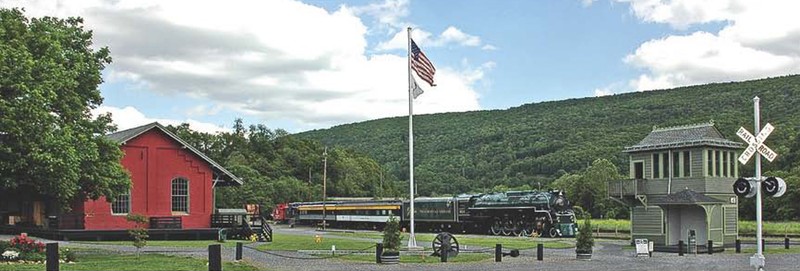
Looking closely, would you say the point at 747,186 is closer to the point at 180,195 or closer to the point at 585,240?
the point at 585,240

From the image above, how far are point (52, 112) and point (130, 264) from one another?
6.77 metres

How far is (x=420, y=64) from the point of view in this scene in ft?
102

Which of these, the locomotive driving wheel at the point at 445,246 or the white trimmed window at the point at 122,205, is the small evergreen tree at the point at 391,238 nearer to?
the locomotive driving wheel at the point at 445,246

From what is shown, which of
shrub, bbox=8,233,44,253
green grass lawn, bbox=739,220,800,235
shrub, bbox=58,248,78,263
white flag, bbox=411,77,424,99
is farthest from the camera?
green grass lawn, bbox=739,220,800,235

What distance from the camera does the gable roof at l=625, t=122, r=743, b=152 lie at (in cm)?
3646

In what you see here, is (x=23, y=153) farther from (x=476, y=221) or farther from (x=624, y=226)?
(x=624, y=226)

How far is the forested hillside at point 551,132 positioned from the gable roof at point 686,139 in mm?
34375

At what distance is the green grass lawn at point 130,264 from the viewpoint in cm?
2088

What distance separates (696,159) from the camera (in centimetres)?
3653

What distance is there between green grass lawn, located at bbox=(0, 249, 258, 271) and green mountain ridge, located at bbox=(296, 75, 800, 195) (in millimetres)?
58202

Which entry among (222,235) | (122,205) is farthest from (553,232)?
A: (122,205)

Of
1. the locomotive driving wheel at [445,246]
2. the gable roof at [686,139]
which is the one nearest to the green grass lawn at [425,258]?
the locomotive driving wheel at [445,246]

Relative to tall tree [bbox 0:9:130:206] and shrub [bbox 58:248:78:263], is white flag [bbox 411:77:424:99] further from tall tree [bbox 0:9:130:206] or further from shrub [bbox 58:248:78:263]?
shrub [bbox 58:248:78:263]

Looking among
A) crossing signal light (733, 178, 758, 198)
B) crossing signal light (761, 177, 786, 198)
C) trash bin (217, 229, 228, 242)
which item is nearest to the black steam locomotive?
trash bin (217, 229, 228, 242)
